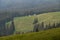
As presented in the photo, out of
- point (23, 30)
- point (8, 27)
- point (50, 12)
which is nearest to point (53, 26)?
point (50, 12)

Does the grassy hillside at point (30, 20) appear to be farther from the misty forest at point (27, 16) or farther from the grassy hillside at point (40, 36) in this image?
the grassy hillside at point (40, 36)

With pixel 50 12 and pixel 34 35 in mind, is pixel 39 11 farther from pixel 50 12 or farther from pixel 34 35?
pixel 34 35

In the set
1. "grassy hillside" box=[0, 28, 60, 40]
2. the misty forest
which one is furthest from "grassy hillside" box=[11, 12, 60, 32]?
"grassy hillside" box=[0, 28, 60, 40]

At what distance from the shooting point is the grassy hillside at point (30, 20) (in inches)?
129

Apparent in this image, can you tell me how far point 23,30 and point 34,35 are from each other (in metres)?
0.23

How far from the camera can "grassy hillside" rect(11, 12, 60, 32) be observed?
3287 millimetres

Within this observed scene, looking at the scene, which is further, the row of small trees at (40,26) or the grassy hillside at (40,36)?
the row of small trees at (40,26)

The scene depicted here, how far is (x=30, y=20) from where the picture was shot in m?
3.34

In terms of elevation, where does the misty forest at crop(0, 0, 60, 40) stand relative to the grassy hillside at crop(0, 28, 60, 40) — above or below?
above

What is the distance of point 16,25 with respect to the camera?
329cm

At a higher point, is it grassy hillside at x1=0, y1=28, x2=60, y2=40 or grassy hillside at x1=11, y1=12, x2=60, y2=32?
grassy hillside at x1=11, y1=12, x2=60, y2=32

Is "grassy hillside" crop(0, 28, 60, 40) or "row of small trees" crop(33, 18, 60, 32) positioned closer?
"grassy hillside" crop(0, 28, 60, 40)

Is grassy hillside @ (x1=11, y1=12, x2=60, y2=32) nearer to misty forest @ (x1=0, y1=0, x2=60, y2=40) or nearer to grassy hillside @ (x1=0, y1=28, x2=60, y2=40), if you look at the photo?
misty forest @ (x1=0, y1=0, x2=60, y2=40)

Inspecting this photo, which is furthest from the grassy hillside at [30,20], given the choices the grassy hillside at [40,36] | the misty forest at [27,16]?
the grassy hillside at [40,36]
